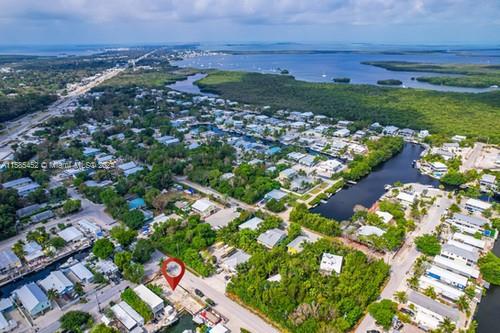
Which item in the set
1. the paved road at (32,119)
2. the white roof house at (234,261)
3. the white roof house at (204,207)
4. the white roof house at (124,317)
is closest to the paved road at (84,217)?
→ the white roof house at (204,207)

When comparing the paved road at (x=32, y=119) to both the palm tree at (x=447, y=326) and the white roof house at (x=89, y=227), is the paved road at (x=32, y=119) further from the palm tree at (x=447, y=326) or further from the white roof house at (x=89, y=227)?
the palm tree at (x=447, y=326)

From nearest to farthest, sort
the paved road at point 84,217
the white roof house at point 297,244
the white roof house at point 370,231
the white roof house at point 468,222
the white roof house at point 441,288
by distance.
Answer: the white roof house at point 441,288, the white roof house at point 297,244, the white roof house at point 370,231, the white roof house at point 468,222, the paved road at point 84,217

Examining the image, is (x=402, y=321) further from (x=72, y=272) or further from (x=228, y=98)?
(x=228, y=98)

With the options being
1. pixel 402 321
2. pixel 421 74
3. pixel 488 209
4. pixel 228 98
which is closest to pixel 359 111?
pixel 228 98

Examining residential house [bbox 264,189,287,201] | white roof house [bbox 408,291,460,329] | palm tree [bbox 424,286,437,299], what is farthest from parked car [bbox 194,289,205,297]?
palm tree [bbox 424,286,437,299]

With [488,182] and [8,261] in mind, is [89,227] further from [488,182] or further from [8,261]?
[488,182]
